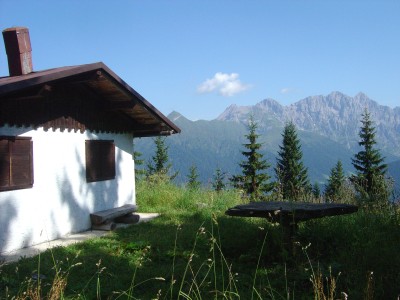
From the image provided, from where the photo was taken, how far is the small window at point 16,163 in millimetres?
7367

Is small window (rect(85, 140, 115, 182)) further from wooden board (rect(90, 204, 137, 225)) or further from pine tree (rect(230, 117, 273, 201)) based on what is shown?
pine tree (rect(230, 117, 273, 201))

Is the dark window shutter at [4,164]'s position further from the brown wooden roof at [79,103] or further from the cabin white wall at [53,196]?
the brown wooden roof at [79,103]

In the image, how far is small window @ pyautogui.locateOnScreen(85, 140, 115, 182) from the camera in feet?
32.6

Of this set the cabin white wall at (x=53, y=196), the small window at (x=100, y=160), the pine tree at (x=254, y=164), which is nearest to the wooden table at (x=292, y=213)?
the cabin white wall at (x=53, y=196)

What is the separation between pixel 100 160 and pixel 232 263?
5461 millimetres

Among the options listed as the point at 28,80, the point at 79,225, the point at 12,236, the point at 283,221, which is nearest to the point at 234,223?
the point at 283,221

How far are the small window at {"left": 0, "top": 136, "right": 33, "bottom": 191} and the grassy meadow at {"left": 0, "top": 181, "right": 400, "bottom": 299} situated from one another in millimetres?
1536

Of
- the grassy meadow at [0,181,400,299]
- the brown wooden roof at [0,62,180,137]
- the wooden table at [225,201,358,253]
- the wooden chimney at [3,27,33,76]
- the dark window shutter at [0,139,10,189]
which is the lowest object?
the grassy meadow at [0,181,400,299]

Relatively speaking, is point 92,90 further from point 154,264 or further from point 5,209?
point 154,264

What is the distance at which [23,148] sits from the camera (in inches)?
309

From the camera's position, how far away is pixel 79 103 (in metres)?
9.55

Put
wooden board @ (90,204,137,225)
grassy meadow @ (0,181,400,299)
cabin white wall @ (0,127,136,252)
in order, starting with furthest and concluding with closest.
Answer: wooden board @ (90,204,137,225), cabin white wall @ (0,127,136,252), grassy meadow @ (0,181,400,299)

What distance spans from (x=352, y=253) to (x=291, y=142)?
4884cm

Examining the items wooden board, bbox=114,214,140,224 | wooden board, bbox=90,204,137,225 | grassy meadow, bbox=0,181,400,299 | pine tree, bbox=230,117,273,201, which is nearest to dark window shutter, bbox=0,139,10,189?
grassy meadow, bbox=0,181,400,299
